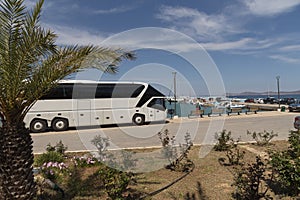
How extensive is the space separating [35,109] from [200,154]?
11172 millimetres

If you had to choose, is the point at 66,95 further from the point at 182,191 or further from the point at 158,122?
the point at 182,191

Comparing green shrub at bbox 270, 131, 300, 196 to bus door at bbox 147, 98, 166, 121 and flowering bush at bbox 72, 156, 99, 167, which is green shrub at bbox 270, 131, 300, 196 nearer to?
flowering bush at bbox 72, 156, 99, 167

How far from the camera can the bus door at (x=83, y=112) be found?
1634cm

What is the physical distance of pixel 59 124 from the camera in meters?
16.1

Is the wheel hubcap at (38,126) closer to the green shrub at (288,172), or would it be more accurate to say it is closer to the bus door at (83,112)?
the bus door at (83,112)

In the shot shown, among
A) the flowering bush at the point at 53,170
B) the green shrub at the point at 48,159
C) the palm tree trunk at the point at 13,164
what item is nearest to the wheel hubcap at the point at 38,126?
the green shrub at the point at 48,159

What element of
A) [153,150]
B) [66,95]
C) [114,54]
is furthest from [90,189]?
[66,95]

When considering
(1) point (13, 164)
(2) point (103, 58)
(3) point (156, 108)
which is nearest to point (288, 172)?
(2) point (103, 58)

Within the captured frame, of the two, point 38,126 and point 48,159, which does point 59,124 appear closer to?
point 38,126

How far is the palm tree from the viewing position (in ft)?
12.2

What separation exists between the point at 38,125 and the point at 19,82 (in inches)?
511

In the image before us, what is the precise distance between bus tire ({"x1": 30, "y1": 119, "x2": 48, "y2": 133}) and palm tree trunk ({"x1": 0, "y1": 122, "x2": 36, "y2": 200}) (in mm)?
12569

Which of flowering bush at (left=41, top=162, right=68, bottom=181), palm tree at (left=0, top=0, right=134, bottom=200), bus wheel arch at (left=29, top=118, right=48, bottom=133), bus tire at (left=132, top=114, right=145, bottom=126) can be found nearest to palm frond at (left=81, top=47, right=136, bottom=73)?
palm tree at (left=0, top=0, right=134, bottom=200)

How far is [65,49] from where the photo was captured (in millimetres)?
4254
